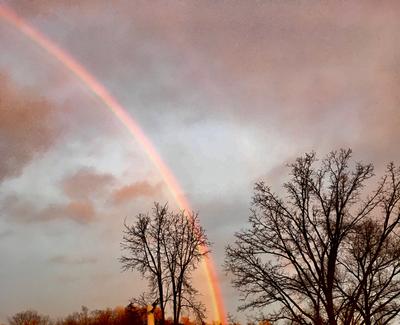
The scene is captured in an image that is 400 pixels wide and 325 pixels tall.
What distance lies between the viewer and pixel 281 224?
2138 centimetres

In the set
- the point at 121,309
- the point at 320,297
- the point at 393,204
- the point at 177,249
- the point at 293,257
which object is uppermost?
the point at 121,309

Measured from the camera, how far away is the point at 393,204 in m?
20.2

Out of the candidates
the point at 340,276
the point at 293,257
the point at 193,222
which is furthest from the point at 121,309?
the point at 293,257

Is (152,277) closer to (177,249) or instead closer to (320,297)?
(177,249)

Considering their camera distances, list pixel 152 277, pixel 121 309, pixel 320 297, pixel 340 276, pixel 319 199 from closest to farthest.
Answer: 1. pixel 320 297
2. pixel 319 199
3. pixel 340 276
4. pixel 152 277
5. pixel 121 309

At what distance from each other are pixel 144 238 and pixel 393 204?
19037 millimetres

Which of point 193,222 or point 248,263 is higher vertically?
point 193,222

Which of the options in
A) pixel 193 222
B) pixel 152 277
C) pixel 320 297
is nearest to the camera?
pixel 320 297

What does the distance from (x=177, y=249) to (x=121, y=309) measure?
142ft

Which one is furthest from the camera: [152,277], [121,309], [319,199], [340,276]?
[121,309]

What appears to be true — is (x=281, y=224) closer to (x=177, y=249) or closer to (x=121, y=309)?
(x=177, y=249)

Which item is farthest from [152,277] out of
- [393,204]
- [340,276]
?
[393,204]

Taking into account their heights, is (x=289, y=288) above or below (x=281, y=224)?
below

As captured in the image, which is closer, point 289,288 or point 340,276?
point 289,288
